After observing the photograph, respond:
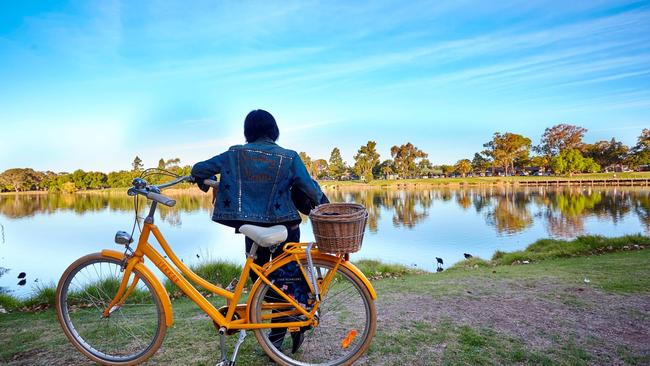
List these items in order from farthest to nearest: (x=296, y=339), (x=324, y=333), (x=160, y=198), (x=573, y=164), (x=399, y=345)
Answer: (x=573, y=164) → (x=324, y=333) → (x=399, y=345) → (x=296, y=339) → (x=160, y=198)

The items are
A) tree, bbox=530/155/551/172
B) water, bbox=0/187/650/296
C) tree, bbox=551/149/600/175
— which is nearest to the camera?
water, bbox=0/187/650/296

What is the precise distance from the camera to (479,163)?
97.3 meters

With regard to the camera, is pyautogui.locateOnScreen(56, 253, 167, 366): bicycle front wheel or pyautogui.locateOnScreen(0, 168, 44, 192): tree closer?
pyautogui.locateOnScreen(56, 253, 167, 366): bicycle front wheel

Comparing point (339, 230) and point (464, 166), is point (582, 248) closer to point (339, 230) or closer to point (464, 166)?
point (339, 230)

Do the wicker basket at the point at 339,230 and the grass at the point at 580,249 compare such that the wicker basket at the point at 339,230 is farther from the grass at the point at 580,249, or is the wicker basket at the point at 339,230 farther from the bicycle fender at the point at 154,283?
the grass at the point at 580,249

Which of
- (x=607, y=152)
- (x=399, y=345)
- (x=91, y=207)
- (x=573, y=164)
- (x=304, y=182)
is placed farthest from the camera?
(x=607, y=152)

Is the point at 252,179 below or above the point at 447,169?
below

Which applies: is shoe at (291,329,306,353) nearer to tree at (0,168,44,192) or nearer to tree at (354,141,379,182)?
tree at (354,141,379,182)

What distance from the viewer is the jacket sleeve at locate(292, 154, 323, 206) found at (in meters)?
2.62

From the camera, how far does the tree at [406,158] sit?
313 ft

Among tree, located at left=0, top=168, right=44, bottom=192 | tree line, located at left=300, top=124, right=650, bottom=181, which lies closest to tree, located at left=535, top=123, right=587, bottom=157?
tree line, located at left=300, top=124, right=650, bottom=181

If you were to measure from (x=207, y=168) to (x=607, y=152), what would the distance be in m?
98.7

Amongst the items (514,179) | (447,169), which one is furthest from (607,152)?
(447,169)

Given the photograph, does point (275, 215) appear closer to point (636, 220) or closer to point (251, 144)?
point (251, 144)
